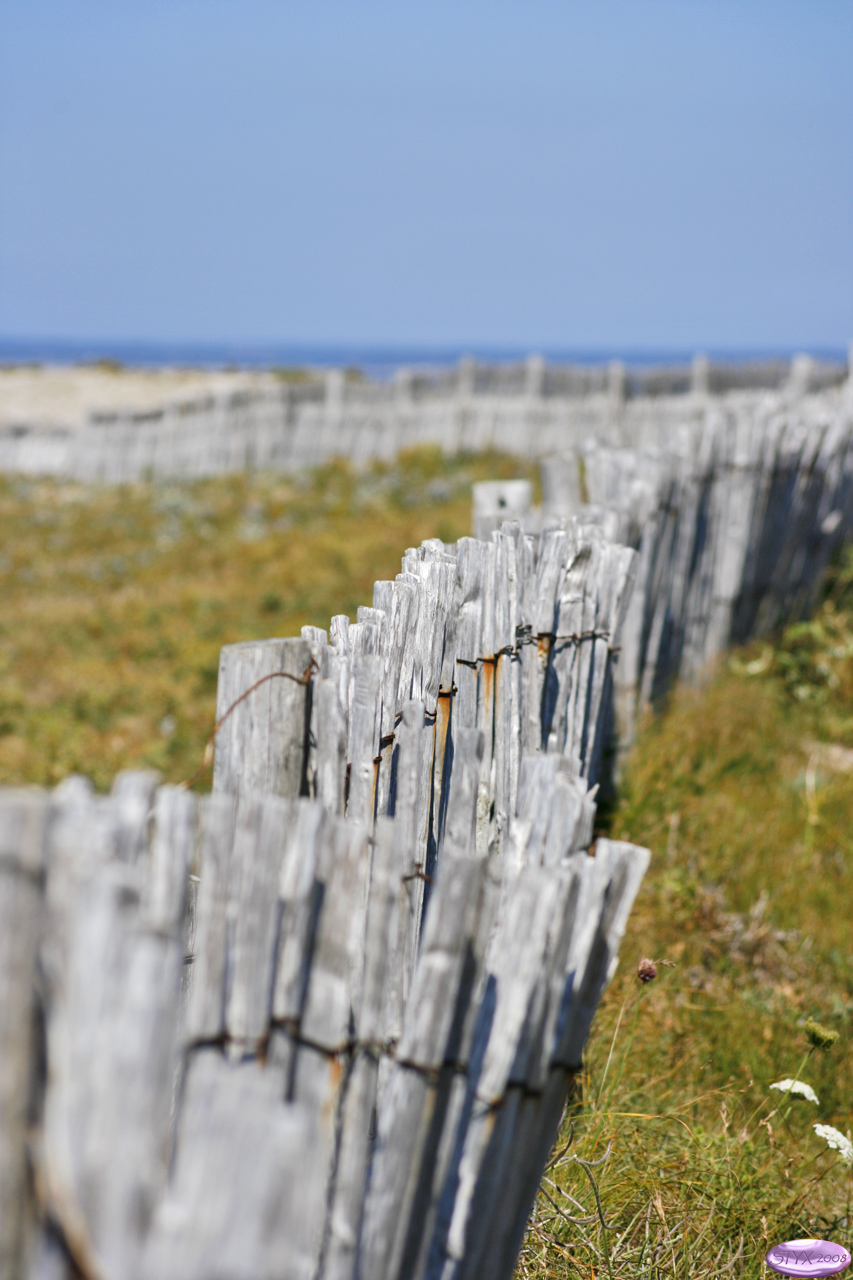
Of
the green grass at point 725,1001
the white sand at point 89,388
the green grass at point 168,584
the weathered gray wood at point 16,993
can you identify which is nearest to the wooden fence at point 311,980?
the weathered gray wood at point 16,993

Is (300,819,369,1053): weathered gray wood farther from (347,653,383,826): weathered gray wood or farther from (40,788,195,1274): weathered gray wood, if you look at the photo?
(347,653,383,826): weathered gray wood

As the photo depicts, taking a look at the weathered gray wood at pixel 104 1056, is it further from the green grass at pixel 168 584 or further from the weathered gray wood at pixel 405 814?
the green grass at pixel 168 584

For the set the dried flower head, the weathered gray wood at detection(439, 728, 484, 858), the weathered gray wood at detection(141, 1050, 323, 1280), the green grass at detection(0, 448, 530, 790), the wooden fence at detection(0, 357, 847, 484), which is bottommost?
the green grass at detection(0, 448, 530, 790)

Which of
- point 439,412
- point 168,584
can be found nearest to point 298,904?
point 168,584

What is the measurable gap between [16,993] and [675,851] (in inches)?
130

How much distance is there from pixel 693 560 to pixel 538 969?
14.0 feet

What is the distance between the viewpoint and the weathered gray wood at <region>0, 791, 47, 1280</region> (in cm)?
104

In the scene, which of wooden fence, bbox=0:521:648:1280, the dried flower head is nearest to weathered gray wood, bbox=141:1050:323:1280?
wooden fence, bbox=0:521:648:1280

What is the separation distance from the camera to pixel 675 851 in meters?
4.04

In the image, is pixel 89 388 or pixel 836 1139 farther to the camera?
pixel 89 388

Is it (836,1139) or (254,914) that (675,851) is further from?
(254,914)

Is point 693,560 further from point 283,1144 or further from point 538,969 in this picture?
point 283,1144

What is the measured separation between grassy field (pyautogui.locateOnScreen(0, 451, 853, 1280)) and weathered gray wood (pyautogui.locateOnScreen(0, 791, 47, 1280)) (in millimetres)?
1400

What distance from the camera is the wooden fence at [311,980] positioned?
102cm
